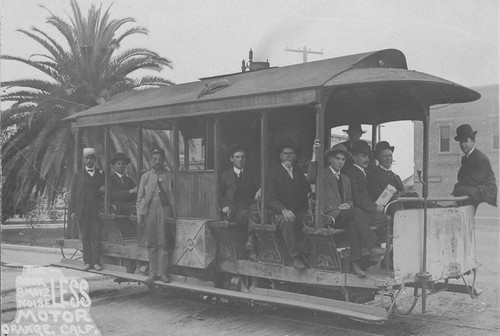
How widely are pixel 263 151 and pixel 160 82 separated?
8.31m

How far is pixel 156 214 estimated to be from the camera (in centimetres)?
866

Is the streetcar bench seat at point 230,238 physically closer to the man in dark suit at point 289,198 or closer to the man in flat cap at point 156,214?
the man in dark suit at point 289,198

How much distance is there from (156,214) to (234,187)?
1433 millimetres

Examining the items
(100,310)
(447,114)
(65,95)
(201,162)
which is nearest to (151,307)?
(100,310)

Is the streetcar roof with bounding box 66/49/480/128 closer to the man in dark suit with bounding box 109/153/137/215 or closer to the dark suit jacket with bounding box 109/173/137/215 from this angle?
the man in dark suit with bounding box 109/153/137/215

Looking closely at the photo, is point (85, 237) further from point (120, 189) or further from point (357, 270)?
point (357, 270)

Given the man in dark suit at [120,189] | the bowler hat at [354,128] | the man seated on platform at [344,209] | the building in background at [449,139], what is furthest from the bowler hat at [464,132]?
the building in background at [449,139]

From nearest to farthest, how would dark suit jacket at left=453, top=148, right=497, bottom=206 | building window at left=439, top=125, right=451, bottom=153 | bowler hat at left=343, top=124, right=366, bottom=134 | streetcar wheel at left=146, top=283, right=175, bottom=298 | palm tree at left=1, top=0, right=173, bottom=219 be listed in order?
dark suit jacket at left=453, top=148, right=497, bottom=206 → bowler hat at left=343, top=124, right=366, bottom=134 → streetcar wheel at left=146, top=283, right=175, bottom=298 → palm tree at left=1, top=0, right=173, bottom=219 → building window at left=439, top=125, right=451, bottom=153

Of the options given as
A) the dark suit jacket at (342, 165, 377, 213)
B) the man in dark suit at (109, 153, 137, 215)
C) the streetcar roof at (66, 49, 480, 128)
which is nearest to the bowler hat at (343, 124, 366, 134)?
the streetcar roof at (66, 49, 480, 128)

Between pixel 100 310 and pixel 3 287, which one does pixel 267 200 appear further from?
pixel 3 287

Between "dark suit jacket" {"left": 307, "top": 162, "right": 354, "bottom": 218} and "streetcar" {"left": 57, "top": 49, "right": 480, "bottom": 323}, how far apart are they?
195mm

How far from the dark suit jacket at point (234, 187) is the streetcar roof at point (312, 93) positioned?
913 millimetres

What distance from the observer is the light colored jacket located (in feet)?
28.6

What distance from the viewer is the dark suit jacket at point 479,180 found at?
7.56 m
